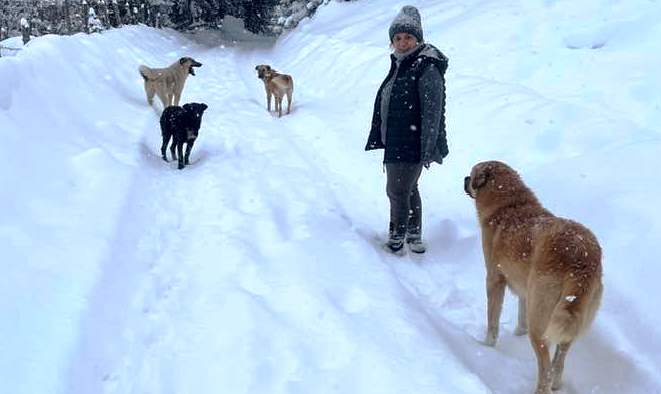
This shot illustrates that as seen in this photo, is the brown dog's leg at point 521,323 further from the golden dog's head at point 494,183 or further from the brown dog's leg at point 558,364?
the golden dog's head at point 494,183

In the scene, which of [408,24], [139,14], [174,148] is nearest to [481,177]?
[408,24]

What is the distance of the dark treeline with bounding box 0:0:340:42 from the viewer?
18.3 m

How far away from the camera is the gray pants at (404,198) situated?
505 centimetres

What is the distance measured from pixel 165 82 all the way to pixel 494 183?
8837 mm

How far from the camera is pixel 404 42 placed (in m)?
4.74

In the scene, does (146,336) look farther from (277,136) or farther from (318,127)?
(318,127)

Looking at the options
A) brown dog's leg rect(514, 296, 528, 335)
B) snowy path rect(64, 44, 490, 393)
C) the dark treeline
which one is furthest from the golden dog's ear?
the dark treeline

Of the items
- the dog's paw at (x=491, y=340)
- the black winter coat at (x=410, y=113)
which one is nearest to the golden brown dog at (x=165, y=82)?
the black winter coat at (x=410, y=113)

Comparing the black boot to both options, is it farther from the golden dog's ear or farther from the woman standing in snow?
the golden dog's ear

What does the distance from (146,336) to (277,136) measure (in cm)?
603

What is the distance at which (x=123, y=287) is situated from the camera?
13.7ft

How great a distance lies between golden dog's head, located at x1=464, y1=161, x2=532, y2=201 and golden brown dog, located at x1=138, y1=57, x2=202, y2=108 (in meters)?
8.41

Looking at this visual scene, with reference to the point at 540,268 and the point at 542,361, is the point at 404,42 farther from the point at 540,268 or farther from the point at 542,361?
the point at 542,361

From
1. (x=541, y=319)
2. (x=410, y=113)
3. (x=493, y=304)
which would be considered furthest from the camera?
(x=410, y=113)
